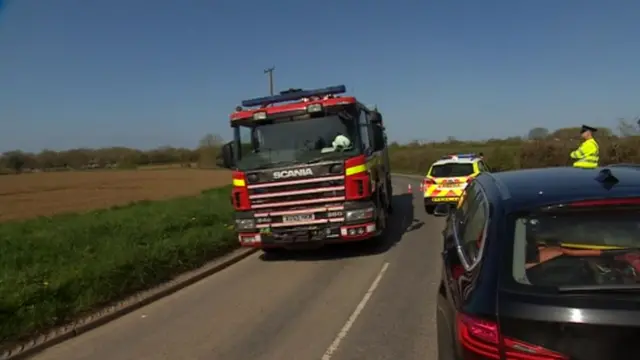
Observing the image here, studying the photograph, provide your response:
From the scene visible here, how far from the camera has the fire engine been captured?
9547 millimetres

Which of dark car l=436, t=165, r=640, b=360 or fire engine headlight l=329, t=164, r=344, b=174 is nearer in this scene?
dark car l=436, t=165, r=640, b=360

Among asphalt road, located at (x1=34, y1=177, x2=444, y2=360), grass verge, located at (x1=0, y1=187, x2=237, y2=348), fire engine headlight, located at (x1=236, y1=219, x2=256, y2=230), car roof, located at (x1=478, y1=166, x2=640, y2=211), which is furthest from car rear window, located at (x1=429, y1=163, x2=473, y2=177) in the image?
car roof, located at (x1=478, y1=166, x2=640, y2=211)

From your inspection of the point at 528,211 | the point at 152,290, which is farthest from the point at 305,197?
the point at 528,211

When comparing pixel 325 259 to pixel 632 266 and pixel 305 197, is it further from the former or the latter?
pixel 632 266

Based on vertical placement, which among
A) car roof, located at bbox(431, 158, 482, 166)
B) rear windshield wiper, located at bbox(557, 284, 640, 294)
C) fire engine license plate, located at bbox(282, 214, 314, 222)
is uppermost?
rear windshield wiper, located at bbox(557, 284, 640, 294)

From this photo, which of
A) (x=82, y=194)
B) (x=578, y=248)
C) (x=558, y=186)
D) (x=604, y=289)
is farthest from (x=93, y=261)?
(x=82, y=194)

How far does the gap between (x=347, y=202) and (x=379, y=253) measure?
136 cm

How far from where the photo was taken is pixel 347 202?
375 inches

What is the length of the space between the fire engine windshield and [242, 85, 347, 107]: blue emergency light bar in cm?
80

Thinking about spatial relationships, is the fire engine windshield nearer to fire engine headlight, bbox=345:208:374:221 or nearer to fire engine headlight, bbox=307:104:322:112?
fire engine headlight, bbox=307:104:322:112

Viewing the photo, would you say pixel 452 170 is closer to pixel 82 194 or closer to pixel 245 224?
pixel 245 224

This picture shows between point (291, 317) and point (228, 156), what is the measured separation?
189 inches

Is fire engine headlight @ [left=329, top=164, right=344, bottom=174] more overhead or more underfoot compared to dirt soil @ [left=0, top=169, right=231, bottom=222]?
more overhead

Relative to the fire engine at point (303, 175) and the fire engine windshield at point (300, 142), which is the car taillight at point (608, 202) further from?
the fire engine windshield at point (300, 142)
